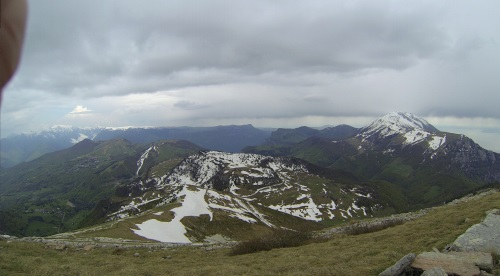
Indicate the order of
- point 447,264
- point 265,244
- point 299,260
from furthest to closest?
point 265,244 → point 299,260 → point 447,264

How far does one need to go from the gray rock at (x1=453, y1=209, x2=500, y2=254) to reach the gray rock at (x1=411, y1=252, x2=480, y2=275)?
9.23ft

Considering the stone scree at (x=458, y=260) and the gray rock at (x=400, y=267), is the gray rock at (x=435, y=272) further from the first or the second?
the gray rock at (x=400, y=267)

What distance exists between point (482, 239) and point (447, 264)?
5407mm

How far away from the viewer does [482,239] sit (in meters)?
17.3

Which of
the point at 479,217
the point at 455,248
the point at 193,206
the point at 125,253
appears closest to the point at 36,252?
the point at 125,253

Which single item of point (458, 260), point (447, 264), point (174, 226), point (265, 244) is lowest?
point (174, 226)

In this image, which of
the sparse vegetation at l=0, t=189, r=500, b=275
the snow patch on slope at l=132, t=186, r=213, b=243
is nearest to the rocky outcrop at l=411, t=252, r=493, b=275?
the sparse vegetation at l=0, t=189, r=500, b=275

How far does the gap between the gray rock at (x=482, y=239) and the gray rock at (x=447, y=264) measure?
2.81m

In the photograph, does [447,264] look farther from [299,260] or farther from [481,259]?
[299,260]

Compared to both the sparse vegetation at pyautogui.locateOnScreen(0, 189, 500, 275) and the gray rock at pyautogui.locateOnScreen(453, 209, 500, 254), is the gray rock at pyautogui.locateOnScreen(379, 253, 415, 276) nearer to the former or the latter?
the sparse vegetation at pyautogui.locateOnScreen(0, 189, 500, 275)

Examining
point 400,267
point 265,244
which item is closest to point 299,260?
point 400,267

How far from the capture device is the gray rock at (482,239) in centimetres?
1625

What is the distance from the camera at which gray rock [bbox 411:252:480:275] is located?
13.2 m

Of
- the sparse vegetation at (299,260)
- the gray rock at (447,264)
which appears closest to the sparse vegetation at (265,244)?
the sparse vegetation at (299,260)
